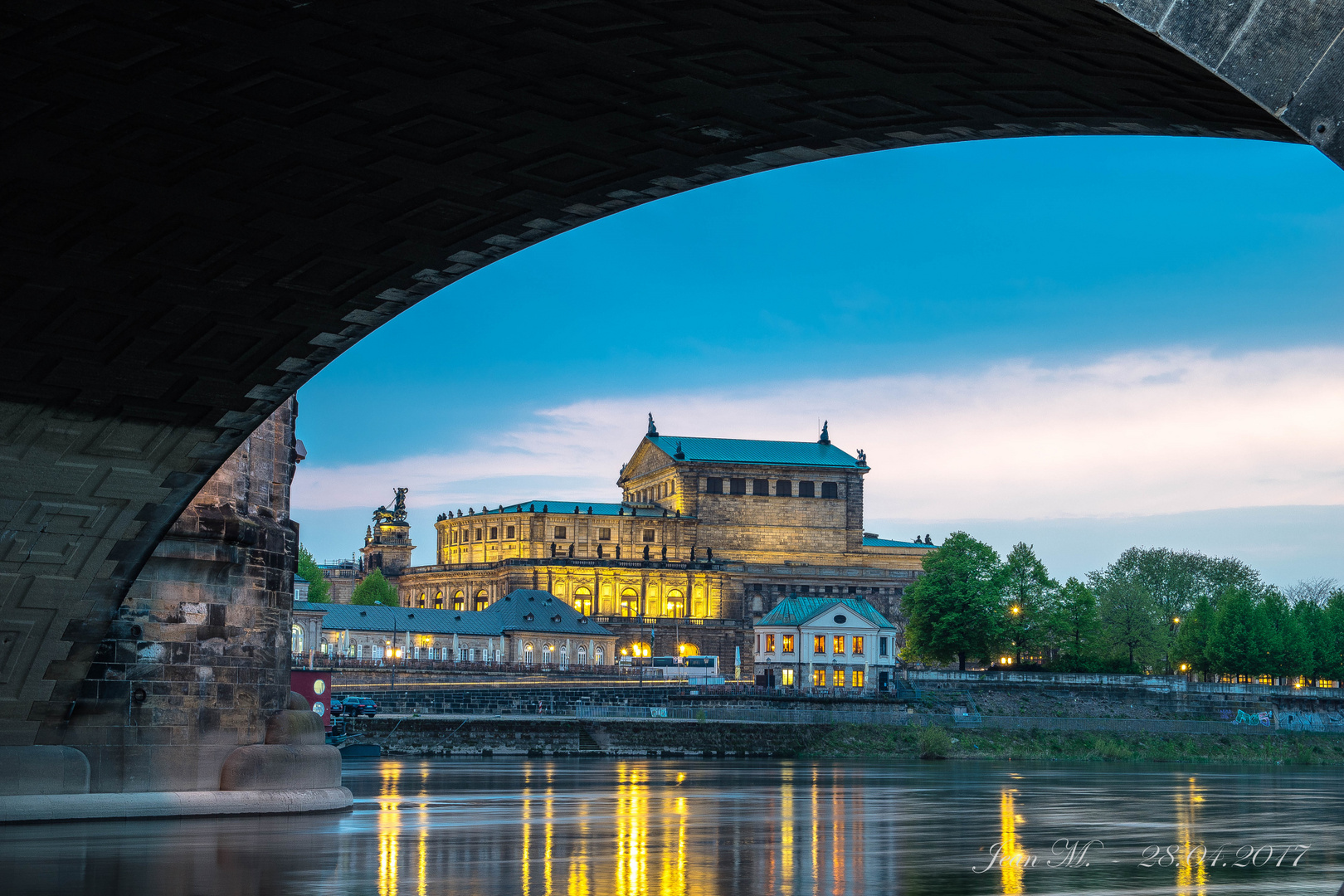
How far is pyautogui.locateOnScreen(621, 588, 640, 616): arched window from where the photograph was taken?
175m

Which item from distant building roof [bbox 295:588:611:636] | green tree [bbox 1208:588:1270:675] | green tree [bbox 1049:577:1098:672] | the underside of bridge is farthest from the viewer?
distant building roof [bbox 295:588:611:636]

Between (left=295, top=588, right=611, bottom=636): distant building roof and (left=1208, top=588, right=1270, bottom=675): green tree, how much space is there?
5916 centimetres

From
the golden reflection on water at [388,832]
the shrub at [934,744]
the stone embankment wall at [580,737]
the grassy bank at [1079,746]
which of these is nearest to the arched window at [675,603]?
the grassy bank at [1079,746]

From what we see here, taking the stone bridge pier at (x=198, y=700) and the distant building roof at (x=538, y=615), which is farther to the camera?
the distant building roof at (x=538, y=615)

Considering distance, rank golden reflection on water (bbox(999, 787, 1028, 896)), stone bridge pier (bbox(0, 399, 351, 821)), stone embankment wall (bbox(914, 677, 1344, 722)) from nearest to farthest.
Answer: golden reflection on water (bbox(999, 787, 1028, 896)) → stone bridge pier (bbox(0, 399, 351, 821)) → stone embankment wall (bbox(914, 677, 1344, 722))

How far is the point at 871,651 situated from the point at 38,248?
109 metres

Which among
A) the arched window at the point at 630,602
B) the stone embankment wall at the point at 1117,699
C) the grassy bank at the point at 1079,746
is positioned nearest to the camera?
the grassy bank at the point at 1079,746

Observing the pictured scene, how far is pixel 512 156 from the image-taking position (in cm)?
1454

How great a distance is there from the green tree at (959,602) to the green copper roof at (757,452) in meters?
66.2

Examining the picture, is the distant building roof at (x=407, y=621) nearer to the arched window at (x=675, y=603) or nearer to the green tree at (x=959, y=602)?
the arched window at (x=675, y=603)

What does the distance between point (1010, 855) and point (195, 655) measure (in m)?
15.7

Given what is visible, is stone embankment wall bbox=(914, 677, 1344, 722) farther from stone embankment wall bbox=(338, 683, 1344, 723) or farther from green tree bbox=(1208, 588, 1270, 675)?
green tree bbox=(1208, 588, 1270, 675)

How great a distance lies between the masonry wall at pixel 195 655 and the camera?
27.4 meters

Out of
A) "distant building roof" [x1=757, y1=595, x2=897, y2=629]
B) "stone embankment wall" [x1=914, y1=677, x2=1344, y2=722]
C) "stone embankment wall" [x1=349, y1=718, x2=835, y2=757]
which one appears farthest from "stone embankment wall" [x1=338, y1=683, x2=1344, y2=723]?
"distant building roof" [x1=757, y1=595, x2=897, y2=629]
